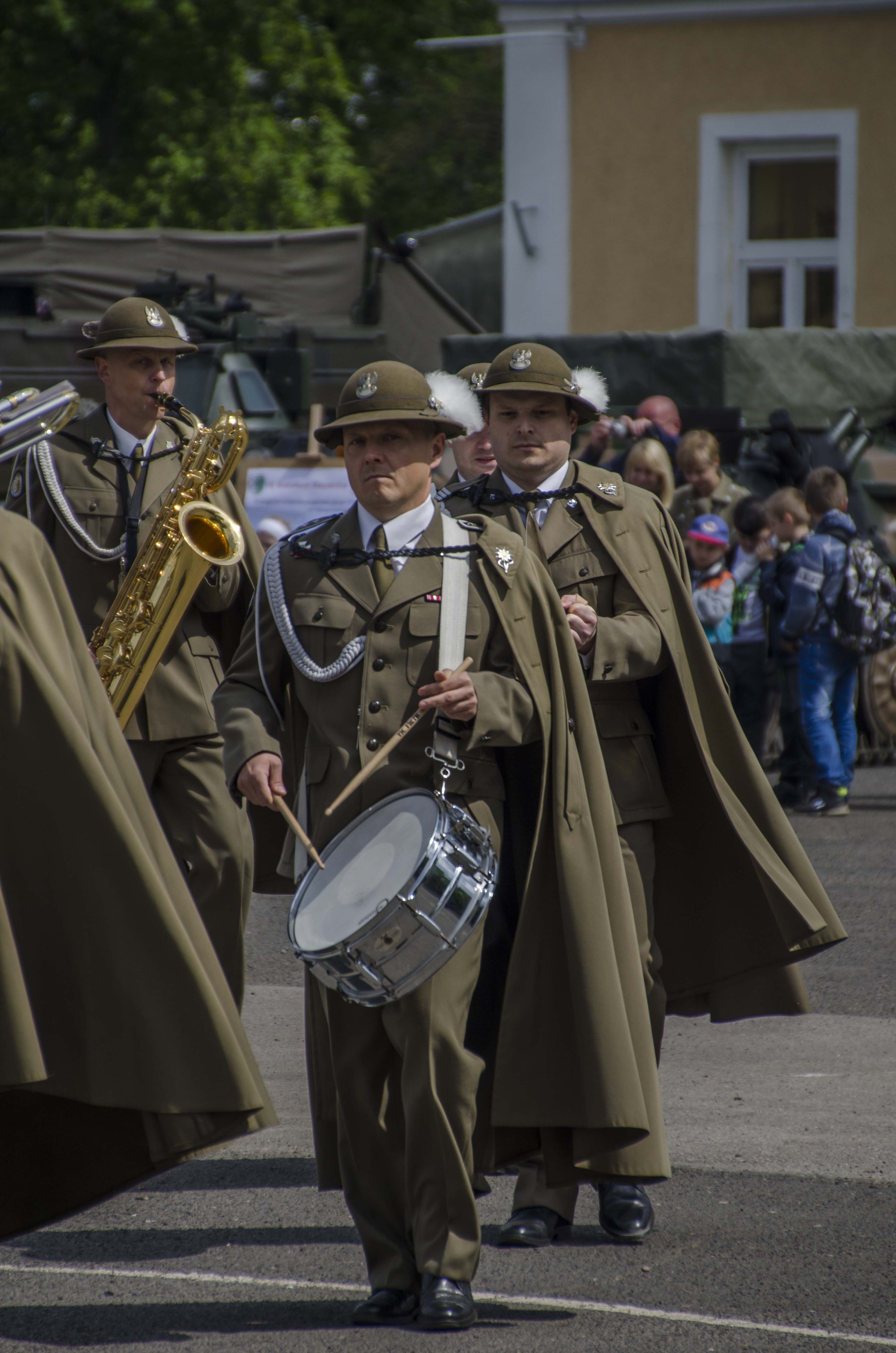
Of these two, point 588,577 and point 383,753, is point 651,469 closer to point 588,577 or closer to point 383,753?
point 588,577

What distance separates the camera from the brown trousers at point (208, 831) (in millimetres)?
5645

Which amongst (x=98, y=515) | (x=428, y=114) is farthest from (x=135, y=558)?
(x=428, y=114)

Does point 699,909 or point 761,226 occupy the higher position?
point 761,226

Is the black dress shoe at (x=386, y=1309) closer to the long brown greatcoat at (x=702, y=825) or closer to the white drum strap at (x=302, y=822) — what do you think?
the white drum strap at (x=302, y=822)

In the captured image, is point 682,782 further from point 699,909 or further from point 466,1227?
point 466,1227

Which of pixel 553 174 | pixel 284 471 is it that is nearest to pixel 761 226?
pixel 553 174

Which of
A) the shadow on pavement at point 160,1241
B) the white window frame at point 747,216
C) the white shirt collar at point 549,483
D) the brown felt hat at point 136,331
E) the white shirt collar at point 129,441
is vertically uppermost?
the white window frame at point 747,216

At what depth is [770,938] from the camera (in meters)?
5.21

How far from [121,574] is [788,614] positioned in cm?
625

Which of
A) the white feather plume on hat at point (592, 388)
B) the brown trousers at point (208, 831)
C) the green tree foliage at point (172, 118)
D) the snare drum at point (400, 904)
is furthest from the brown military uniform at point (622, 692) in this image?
the green tree foliage at point (172, 118)

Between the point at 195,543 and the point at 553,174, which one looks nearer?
the point at 195,543

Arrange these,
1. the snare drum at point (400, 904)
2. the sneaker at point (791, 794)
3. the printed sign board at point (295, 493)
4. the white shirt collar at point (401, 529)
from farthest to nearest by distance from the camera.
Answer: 1. the printed sign board at point (295, 493)
2. the sneaker at point (791, 794)
3. the white shirt collar at point (401, 529)
4. the snare drum at point (400, 904)

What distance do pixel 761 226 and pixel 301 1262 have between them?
1781 centimetres

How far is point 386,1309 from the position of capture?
14.1ft
